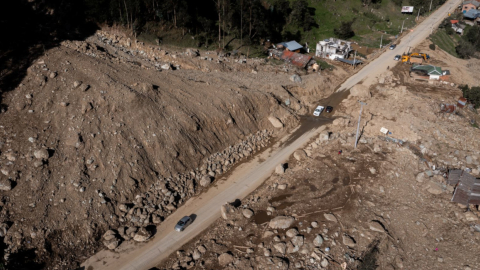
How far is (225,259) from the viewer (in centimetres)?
2994

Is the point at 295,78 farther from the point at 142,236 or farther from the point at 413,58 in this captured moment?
the point at 142,236

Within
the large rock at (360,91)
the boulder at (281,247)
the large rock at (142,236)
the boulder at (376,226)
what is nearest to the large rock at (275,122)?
the large rock at (360,91)

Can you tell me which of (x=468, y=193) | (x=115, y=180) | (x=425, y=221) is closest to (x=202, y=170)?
(x=115, y=180)

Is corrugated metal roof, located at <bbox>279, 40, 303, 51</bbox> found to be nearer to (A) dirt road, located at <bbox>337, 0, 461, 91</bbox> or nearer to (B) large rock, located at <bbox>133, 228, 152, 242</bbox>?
(A) dirt road, located at <bbox>337, 0, 461, 91</bbox>

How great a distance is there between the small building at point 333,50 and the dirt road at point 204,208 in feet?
106

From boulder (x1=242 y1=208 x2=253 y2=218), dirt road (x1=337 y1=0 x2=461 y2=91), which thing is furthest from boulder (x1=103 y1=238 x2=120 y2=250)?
dirt road (x1=337 y1=0 x2=461 y2=91)

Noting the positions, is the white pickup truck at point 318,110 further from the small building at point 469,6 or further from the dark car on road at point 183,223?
the small building at point 469,6

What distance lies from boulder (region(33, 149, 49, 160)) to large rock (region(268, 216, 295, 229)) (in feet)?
83.0

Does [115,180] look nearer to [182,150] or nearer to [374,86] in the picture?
[182,150]

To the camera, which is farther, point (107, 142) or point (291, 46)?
point (291, 46)

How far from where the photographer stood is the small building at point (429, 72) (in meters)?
65.6

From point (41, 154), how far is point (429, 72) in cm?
7113

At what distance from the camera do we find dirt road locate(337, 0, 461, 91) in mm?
66125

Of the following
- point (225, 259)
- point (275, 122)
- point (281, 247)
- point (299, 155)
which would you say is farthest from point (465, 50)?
point (225, 259)
